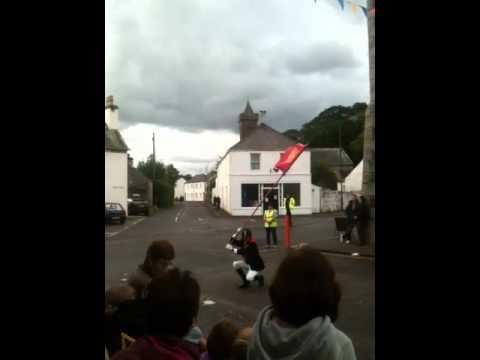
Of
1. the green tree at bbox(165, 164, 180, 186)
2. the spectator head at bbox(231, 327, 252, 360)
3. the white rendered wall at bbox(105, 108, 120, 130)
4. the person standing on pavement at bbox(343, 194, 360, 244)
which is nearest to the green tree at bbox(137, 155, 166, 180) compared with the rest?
the green tree at bbox(165, 164, 180, 186)

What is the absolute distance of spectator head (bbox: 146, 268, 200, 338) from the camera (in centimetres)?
194

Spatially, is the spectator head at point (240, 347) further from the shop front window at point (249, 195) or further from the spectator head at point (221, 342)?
the shop front window at point (249, 195)

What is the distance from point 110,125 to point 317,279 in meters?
35.1

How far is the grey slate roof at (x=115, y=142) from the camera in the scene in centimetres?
3155

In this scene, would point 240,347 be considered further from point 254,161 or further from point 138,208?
point 138,208

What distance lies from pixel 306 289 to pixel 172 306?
2.09 feet

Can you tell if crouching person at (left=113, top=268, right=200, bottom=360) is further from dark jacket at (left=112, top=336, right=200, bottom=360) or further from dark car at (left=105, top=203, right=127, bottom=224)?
dark car at (left=105, top=203, right=127, bottom=224)

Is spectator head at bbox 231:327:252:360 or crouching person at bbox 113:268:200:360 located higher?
crouching person at bbox 113:268:200:360

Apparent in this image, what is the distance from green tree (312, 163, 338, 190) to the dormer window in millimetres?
12051

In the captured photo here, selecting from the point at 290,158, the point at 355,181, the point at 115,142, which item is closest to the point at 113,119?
the point at 115,142
